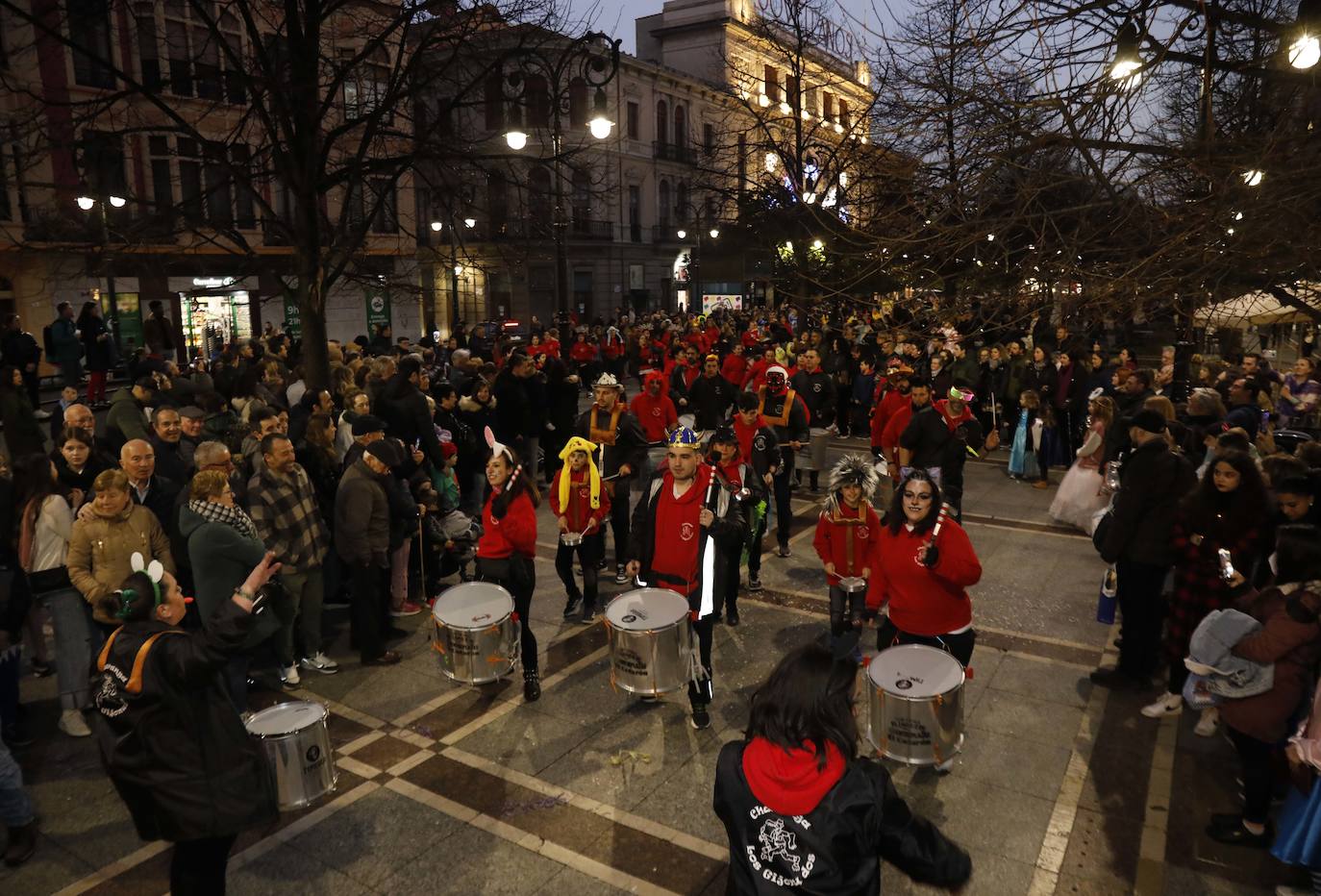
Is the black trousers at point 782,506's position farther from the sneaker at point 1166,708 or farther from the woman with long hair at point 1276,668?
the woman with long hair at point 1276,668

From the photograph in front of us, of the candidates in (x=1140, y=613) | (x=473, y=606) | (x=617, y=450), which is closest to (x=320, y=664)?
(x=473, y=606)

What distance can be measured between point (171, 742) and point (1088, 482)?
977 cm

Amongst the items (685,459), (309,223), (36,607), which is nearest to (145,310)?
(309,223)

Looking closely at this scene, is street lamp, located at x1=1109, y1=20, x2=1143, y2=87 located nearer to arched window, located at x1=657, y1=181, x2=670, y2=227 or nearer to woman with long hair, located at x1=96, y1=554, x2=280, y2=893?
woman with long hair, located at x1=96, y1=554, x2=280, y2=893

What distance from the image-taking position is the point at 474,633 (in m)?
5.85

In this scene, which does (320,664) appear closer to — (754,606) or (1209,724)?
(754,606)

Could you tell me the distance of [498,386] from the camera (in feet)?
38.9

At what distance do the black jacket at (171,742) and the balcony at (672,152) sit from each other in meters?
48.5

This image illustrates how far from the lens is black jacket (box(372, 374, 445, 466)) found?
373 inches

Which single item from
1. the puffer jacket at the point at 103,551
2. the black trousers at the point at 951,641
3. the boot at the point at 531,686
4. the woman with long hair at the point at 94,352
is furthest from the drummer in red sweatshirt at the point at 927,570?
the woman with long hair at the point at 94,352

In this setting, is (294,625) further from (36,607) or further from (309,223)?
(309,223)

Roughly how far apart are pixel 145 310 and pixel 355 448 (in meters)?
26.2

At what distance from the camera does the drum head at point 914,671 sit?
4.84 metres

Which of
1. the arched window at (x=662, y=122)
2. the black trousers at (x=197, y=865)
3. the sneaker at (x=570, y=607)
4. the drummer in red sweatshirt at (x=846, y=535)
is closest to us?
the black trousers at (x=197, y=865)
